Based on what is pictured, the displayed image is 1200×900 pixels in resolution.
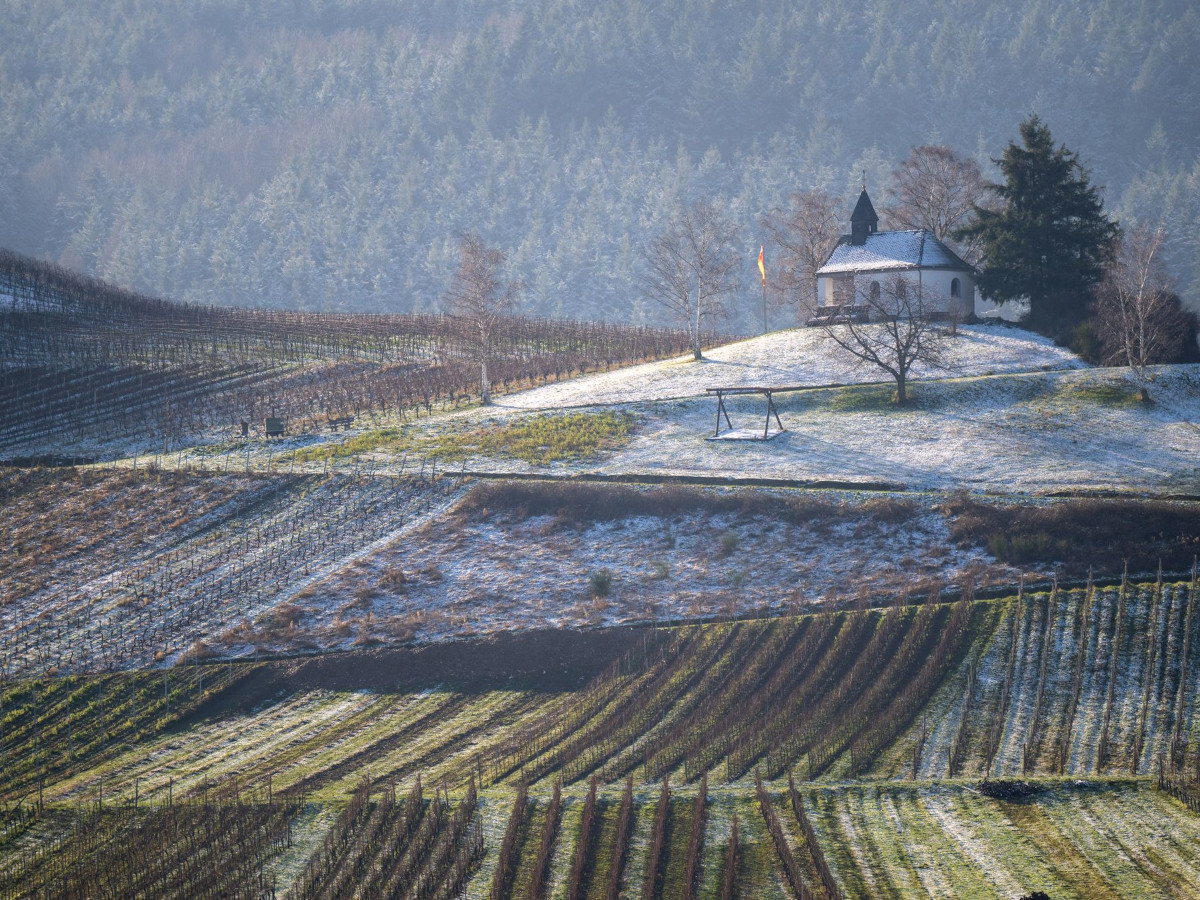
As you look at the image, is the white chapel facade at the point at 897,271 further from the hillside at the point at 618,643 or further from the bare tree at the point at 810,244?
the bare tree at the point at 810,244

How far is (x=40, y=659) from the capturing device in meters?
44.9

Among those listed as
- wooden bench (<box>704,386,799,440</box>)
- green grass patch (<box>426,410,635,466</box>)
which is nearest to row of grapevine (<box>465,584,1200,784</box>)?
green grass patch (<box>426,410,635,466</box>)

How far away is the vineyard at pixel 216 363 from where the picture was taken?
76000 millimetres

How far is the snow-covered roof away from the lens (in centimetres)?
8338

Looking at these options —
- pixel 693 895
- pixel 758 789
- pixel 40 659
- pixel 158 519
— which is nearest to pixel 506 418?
pixel 158 519

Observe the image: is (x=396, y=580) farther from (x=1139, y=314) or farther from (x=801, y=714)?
(x=1139, y=314)

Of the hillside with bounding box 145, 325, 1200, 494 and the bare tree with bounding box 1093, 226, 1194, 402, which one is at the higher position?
the bare tree with bounding box 1093, 226, 1194, 402

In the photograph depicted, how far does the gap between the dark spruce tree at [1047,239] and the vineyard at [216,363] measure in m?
24.7

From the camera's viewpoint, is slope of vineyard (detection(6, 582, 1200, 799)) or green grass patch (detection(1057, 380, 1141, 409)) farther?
green grass patch (detection(1057, 380, 1141, 409))

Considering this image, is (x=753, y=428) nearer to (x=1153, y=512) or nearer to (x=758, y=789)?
(x=1153, y=512)

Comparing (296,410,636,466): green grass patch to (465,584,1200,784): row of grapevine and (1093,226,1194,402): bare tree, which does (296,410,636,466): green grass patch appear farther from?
(1093,226,1194,402): bare tree

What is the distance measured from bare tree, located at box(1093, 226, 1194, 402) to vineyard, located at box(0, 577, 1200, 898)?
97.5ft

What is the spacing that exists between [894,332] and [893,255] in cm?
1701

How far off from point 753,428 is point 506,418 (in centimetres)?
1331
